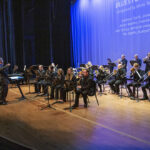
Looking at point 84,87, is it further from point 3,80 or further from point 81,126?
point 3,80

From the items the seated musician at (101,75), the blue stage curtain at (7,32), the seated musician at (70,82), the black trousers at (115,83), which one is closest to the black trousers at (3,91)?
the seated musician at (70,82)

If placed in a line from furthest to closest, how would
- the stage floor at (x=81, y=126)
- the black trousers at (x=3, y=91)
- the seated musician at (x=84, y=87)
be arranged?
the black trousers at (x=3, y=91), the seated musician at (x=84, y=87), the stage floor at (x=81, y=126)

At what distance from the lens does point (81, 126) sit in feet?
14.1

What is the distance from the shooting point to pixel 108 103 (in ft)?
20.9

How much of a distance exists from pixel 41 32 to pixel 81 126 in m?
11.1

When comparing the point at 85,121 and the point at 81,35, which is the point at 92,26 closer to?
the point at 81,35

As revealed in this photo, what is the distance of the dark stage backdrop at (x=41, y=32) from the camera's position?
12828mm

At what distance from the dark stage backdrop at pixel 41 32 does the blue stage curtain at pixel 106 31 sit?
74cm

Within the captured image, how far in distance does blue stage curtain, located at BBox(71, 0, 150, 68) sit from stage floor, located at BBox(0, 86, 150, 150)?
4.90m

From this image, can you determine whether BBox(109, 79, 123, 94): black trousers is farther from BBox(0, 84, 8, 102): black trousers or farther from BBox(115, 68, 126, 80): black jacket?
BBox(0, 84, 8, 102): black trousers

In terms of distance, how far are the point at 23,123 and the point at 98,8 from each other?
979 centimetres

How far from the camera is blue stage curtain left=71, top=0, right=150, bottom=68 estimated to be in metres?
9.94

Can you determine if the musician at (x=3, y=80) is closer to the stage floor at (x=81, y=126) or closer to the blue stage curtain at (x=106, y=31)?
the stage floor at (x=81, y=126)

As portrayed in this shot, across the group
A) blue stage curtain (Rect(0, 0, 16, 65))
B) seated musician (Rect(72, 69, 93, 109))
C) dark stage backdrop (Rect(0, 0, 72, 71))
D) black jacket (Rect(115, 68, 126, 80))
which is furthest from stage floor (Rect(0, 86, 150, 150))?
dark stage backdrop (Rect(0, 0, 72, 71))
